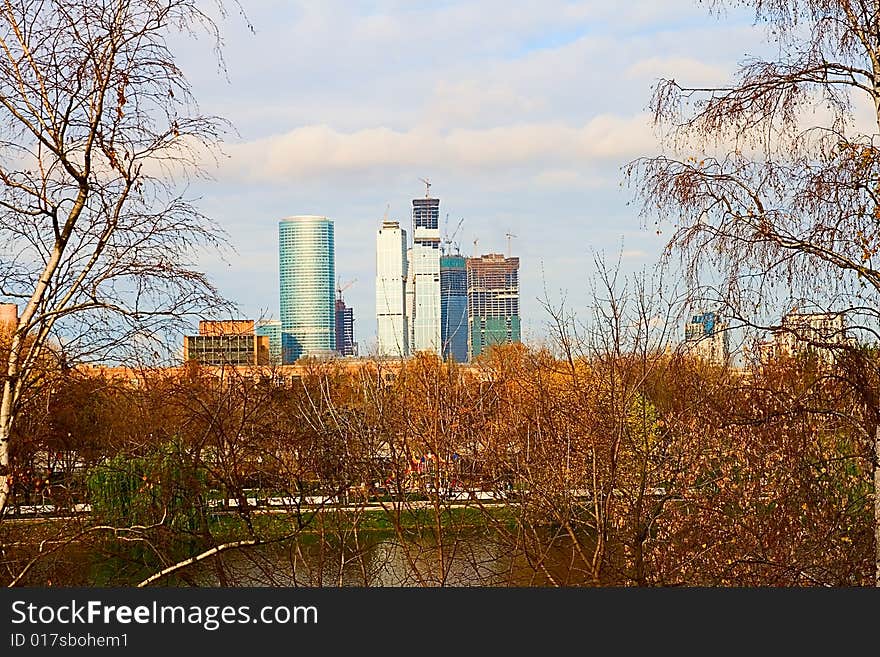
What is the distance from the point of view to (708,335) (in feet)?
14.7

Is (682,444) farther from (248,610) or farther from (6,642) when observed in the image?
(6,642)

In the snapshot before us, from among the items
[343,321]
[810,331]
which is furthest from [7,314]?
[343,321]

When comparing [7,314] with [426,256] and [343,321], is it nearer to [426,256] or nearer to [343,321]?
[426,256]

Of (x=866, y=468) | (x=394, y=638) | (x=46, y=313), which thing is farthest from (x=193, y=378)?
(x=866, y=468)

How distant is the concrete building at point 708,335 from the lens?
4.40 metres

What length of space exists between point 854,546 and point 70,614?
3.94m

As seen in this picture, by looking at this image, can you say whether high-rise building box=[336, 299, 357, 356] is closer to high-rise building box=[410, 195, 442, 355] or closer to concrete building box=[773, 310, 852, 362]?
high-rise building box=[410, 195, 442, 355]

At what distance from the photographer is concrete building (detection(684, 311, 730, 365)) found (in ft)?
14.4

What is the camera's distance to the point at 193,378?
6355 mm

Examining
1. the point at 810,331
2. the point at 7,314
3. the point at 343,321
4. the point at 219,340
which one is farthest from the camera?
the point at 343,321

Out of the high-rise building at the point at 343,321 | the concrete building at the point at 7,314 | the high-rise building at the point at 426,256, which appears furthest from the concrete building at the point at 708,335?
the high-rise building at the point at 343,321

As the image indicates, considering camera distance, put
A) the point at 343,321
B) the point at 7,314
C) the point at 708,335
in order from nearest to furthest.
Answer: the point at 708,335
the point at 7,314
the point at 343,321

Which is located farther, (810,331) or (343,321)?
(343,321)

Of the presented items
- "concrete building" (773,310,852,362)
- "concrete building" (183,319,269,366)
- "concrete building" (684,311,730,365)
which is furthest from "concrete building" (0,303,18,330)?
"concrete building" (773,310,852,362)
